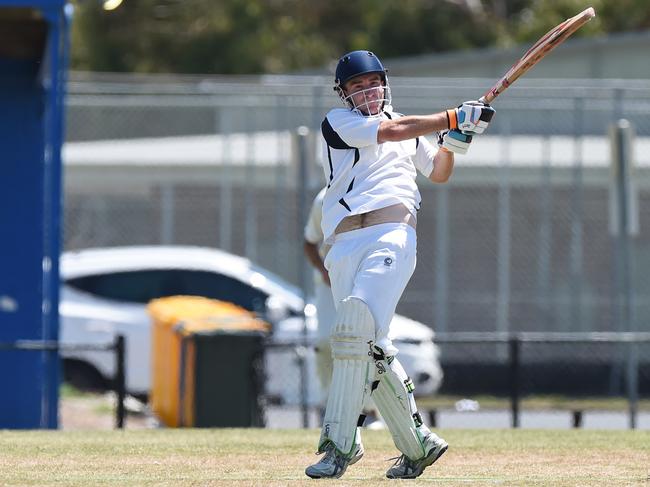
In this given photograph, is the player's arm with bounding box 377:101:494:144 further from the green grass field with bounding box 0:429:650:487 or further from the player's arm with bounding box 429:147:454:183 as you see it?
the green grass field with bounding box 0:429:650:487

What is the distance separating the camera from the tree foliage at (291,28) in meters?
31.6

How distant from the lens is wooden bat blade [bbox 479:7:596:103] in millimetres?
7176

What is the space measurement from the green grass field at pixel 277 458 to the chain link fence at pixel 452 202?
7832 millimetres

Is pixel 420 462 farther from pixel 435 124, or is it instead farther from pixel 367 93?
pixel 367 93

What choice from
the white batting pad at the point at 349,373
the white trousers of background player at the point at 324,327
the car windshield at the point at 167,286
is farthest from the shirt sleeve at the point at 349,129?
the car windshield at the point at 167,286

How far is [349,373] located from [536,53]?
178 centimetres

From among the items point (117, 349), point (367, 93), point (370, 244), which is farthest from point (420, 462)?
point (117, 349)

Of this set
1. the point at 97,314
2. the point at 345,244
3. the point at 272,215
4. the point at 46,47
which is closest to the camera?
the point at 345,244

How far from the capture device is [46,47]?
1191 cm

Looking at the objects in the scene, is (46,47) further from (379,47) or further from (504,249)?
(379,47)

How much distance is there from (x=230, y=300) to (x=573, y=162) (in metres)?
4.52

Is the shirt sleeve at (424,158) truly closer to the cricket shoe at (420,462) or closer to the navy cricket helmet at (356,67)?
the navy cricket helmet at (356,67)

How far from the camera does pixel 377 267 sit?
6.94 metres

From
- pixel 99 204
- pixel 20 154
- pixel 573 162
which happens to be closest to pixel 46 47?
pixel 20 154
